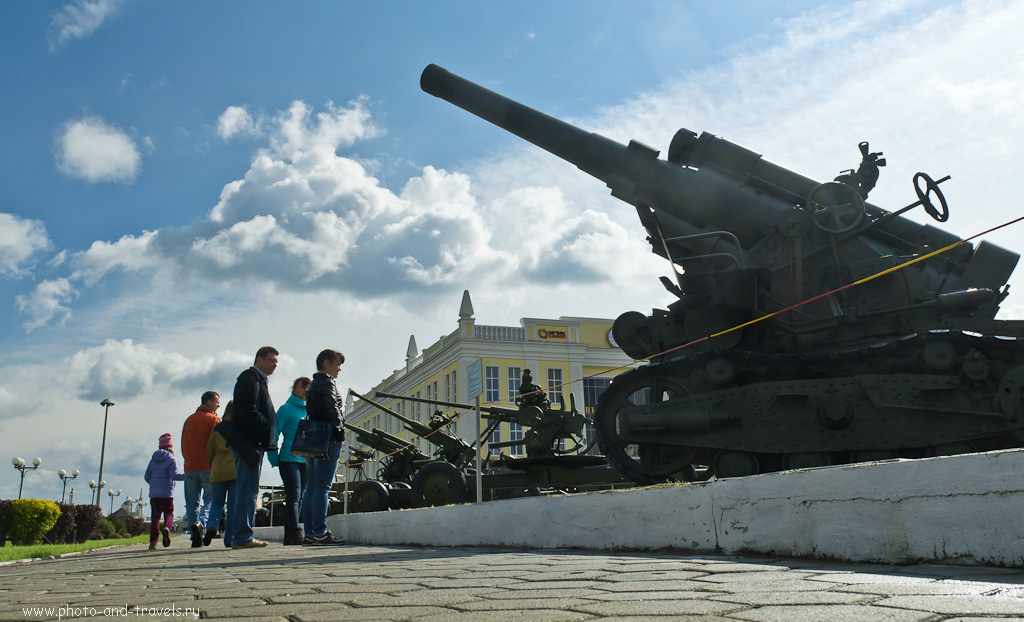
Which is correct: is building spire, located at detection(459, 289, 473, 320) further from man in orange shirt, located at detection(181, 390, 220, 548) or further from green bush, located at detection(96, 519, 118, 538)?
man in orange shirt, located at detection(181, 390, 220, 548)

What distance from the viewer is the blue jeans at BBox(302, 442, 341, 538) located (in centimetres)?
684

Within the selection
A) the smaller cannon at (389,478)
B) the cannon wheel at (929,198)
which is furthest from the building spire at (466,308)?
the cannon wheel at (929,198)

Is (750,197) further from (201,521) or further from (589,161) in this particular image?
(201,521)

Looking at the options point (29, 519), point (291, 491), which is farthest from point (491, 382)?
point (291, 491)

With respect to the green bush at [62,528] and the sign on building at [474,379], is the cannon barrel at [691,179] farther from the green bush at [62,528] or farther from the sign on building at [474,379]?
the sign on building at [474,379]

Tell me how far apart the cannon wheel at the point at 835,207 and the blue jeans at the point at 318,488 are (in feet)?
15.8

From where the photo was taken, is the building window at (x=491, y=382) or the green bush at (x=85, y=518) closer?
the green bush at (x=85, y=518)

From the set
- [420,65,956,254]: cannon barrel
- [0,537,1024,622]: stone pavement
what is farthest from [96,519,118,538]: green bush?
[0,537,1024,622]: stone pavement

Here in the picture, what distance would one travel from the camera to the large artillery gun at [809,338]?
22.5 ft

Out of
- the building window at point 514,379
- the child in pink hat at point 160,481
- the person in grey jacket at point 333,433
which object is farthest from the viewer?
the building window at point 514,379

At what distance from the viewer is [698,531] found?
452 cm

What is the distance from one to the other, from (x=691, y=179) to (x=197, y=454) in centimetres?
588

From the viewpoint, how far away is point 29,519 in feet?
54.7

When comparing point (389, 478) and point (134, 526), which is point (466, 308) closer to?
point (134, 526)
